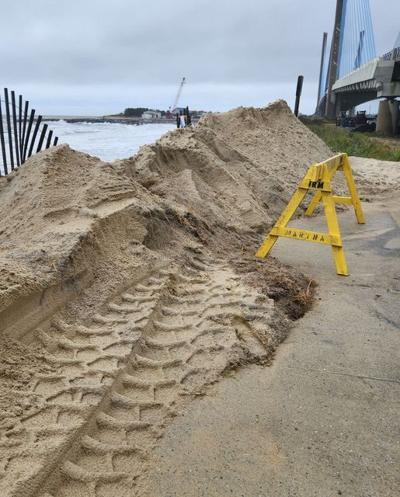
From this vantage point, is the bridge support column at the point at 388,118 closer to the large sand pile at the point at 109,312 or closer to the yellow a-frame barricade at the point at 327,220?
the large sand pile at the point at 109,312

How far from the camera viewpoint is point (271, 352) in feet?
10.0

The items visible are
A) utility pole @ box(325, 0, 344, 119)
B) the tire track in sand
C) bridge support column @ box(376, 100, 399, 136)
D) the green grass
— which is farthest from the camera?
utility pole @ box(325, 0, 344, 119)

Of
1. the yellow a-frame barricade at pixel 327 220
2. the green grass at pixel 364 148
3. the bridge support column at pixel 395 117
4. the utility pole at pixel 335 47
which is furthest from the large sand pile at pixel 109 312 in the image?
the utility pole at pixel 335 47

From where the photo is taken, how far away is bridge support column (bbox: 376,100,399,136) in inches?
1093

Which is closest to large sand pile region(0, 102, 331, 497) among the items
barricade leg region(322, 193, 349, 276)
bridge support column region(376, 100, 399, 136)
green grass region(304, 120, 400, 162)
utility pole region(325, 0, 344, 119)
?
barricade leg region(322, 193, 349, 276)

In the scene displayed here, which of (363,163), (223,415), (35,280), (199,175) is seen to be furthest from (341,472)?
(363,163)

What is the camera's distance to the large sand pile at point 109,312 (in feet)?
6.89

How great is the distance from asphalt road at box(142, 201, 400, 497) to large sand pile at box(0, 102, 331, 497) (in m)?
0.14

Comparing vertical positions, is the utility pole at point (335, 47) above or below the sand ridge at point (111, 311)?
above

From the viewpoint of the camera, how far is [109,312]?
3.17 m

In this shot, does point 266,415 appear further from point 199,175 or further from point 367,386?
point 199,175

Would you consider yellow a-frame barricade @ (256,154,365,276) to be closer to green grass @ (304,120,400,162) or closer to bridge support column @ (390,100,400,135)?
green grass @ (304,120,400,162)

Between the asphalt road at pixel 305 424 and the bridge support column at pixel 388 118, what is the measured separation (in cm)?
2694

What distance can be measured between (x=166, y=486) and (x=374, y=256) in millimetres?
3993
